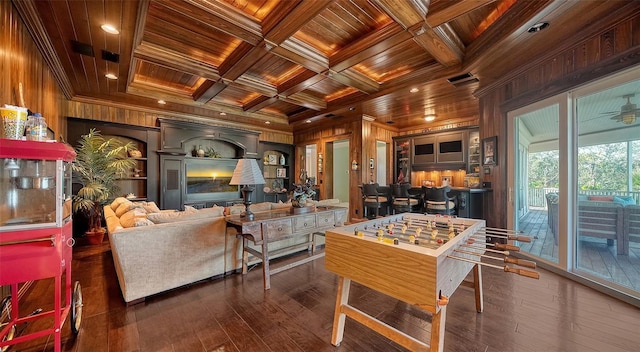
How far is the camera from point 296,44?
3.14 m

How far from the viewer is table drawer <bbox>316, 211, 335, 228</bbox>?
3.32m

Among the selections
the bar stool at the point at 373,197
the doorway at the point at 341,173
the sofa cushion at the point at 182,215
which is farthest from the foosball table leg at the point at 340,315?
the doorway at the point at 341,173

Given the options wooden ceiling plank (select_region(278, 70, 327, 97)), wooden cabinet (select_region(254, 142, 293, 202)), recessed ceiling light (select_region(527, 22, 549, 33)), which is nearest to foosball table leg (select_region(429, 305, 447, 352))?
recessed ceiling light (select_region(527, 22, 549, 33))

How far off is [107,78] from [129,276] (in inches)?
129

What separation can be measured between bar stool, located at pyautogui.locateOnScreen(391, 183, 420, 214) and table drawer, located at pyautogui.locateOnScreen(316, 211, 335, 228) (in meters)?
2.02

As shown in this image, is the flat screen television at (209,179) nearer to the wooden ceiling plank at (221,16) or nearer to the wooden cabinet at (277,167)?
the wooden cabinet at (277,167)

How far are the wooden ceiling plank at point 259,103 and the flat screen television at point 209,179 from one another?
172 cm

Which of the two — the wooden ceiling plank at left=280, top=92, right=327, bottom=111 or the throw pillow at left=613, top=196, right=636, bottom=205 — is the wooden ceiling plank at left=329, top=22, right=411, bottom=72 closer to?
the wooden ceiling plank at left=280, top=92, right=327, bottom=111

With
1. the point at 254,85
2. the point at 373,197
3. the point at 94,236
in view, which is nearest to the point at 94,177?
the point at 94,236

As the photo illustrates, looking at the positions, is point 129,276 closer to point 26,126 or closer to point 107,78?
point 26,126

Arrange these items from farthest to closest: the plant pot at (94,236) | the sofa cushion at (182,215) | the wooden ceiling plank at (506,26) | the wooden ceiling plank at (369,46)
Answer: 1. the plant pot at (94,236)
2. the wooden ceiling plank at (369,46)
3. the sofa cushion at (182,215)
4. the wooden ceiling plank at (506,26)

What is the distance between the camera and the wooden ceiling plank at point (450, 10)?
2254 millimetres

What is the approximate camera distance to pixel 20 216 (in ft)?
5.41

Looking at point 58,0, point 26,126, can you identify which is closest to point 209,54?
point 58,0
